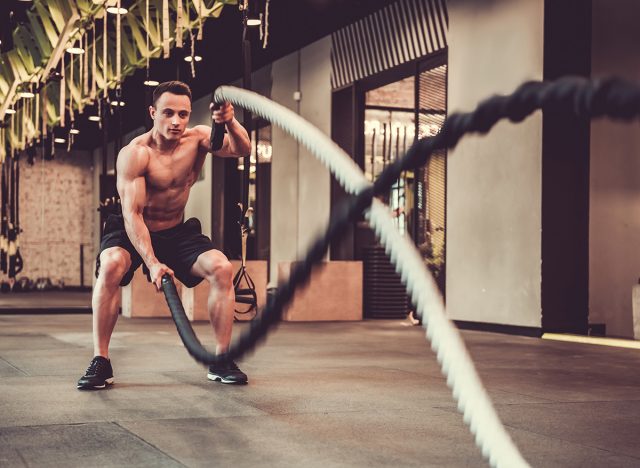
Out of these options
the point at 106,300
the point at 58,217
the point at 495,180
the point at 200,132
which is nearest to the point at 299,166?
the point at 495,180

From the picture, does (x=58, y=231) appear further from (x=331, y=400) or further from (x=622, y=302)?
(x=331, y=400)

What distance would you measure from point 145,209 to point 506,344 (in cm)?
392

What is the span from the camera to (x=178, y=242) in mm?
4461

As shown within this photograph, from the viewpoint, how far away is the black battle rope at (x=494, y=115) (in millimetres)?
1076

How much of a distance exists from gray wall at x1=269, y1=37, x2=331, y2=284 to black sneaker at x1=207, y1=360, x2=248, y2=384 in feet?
24.4

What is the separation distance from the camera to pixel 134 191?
423cm

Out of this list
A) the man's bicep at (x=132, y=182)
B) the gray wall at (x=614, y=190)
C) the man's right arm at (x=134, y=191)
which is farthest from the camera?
the gray wall at (x=614, y=190)

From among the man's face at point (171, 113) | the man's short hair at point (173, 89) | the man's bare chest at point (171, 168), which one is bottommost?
the man's bare chest at point (171, 168)

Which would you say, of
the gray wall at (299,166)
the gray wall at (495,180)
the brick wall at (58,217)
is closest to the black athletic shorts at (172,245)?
the gray wall at (495,180)

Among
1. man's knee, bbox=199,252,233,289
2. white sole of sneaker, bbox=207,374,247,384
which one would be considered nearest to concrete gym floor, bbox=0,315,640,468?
white sole of sneaker, bbox=207,374,247,384

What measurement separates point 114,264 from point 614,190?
6.13m

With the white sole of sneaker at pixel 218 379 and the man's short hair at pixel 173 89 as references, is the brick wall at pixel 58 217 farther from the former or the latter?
the man's short hair at pixel 173 89

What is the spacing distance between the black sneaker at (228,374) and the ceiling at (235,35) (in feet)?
15.2

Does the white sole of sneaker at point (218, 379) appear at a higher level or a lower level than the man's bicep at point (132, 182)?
lower
